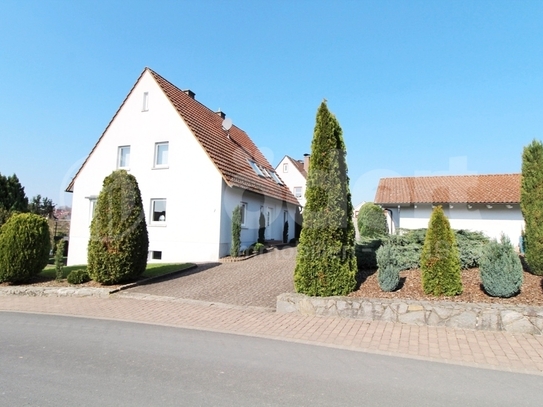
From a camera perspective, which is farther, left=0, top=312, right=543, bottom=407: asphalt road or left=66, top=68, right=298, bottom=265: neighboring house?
left=66, top=68, right=298, bottom=265: neighboring house

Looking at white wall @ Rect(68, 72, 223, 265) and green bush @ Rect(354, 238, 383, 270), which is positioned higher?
white wall @ Rect(68, 72, 223, 265)

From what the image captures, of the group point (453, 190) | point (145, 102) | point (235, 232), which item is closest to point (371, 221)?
point (453, 190)

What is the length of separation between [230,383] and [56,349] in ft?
10.1

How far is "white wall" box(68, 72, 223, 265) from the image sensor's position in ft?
51.3

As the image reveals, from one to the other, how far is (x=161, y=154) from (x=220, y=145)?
3.00 metres

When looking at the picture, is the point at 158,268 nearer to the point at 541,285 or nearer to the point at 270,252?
the point at 270,252

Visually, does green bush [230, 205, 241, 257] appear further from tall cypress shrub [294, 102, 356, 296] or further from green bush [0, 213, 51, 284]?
tall cypress shrub [294, 102, 356, 296]

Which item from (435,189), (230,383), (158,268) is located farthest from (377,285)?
(435,189)

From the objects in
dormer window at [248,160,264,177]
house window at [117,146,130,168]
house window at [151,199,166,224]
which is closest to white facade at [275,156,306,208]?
dormer window at [248,160,264,177]

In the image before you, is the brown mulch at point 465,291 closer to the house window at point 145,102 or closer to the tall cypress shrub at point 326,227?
the tall cypress shrub at point 326,227

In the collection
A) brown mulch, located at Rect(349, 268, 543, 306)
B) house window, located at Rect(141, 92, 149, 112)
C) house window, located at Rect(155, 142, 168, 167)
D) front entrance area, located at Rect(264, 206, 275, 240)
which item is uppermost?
house window, located at Rect(141, 92, 149, 112)

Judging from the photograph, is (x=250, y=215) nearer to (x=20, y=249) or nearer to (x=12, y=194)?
(x=20, y=249)

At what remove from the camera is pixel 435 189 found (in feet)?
75.7

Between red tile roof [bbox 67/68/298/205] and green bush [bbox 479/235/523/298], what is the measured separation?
10287mm
